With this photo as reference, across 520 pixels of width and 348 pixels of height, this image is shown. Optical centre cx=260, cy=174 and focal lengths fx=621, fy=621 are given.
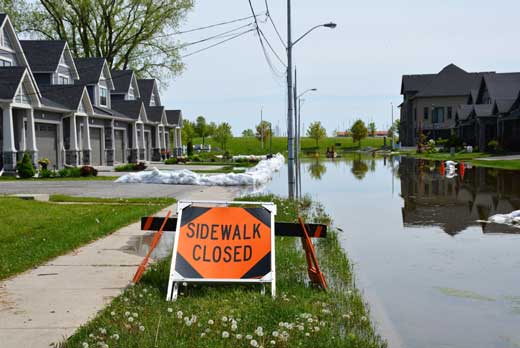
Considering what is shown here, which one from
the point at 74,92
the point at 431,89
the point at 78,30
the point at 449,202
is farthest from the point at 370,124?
the point at 449,202

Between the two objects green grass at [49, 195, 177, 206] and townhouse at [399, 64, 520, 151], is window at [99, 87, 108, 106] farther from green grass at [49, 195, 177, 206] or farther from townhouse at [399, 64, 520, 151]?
townhouse at [399, 64, 520, 151]

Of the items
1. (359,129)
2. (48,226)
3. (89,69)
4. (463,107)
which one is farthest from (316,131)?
(48,226)

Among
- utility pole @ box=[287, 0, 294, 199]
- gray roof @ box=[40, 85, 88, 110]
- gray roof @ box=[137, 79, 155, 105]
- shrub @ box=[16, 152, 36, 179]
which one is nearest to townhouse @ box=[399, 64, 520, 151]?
gray roof @ box=[137, 79, 155, 105]

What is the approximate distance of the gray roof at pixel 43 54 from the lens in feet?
134

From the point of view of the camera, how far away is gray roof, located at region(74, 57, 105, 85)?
4656cm

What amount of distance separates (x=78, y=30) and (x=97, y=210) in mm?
47398

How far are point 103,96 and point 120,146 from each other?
14.3 feet

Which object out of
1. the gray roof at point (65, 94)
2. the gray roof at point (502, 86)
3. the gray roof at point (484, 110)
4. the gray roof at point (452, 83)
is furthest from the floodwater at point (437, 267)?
the gray roof at point (452, 83)

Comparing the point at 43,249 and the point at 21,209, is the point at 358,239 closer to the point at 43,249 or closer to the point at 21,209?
the point at 43,249

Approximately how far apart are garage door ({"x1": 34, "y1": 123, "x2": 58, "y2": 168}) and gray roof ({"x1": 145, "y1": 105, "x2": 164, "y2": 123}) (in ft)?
63.7

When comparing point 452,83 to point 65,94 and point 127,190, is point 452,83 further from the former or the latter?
point 127,190

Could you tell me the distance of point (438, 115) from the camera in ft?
304

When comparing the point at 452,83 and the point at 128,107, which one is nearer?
the point at 128,107

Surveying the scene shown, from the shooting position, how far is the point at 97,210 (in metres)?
16.2
